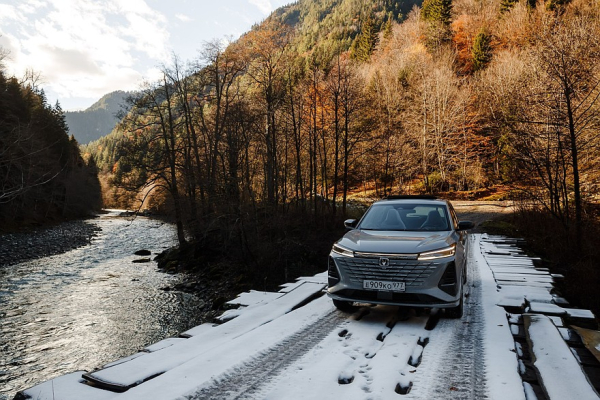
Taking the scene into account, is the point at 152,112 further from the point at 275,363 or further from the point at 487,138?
the point at 487,138

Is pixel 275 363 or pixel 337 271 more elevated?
pixel 337 271

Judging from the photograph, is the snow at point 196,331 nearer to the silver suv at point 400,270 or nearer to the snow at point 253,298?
the snow at point 253,298

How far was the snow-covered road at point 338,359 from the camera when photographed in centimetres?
336

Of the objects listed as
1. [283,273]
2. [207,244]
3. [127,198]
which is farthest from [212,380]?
[127,198]

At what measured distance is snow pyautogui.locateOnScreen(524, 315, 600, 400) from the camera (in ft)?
10.4

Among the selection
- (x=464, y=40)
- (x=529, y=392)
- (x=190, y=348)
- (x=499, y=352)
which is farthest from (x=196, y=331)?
Result: (x=464, y=40)

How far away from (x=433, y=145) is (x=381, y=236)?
3222 cm

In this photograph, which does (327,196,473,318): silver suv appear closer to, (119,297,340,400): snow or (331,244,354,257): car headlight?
(331,244,354,257): car headlight

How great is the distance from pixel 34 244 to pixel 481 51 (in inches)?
1960

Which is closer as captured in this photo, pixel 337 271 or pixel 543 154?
pixel 337 271

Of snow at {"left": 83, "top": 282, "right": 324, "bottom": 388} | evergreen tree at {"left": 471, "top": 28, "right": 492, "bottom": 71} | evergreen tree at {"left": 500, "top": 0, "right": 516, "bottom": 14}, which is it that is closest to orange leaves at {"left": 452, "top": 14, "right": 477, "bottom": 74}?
evergreen tree at {"left": 471, "top": 28, "right": 492, "bottom": 71}

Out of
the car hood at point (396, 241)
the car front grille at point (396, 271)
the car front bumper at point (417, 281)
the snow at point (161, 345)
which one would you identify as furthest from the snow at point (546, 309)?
the snow at point (161, 345)

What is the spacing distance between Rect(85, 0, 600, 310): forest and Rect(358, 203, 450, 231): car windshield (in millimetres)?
5015

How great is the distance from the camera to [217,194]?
16328mm
